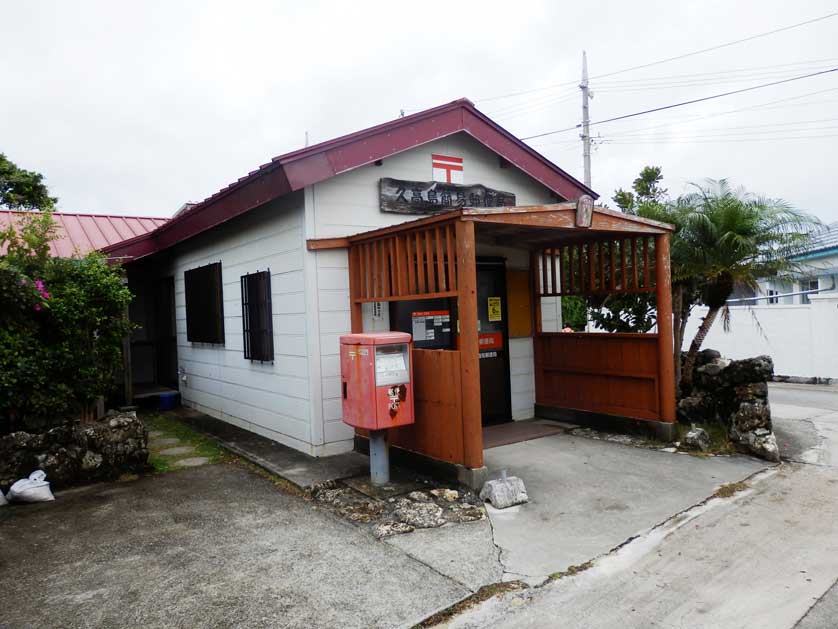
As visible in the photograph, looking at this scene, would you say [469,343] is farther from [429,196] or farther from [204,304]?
[204,304]

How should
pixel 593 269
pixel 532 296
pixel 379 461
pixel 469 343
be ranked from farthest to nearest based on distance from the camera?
1. pixel 532 296
2. pixel 593 269
3. pixel 379 461
4. pixel 469 343

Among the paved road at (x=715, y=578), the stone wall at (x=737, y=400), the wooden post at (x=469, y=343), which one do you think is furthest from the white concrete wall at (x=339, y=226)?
the stone wall at (x=737, y=400)

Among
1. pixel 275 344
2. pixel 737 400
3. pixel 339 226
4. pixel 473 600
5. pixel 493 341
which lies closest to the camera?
pixel 473 600

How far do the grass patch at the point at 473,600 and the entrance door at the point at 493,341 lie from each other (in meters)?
3.92

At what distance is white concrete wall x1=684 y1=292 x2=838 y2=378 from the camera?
11.1 m

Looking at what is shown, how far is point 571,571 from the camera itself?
3.58m

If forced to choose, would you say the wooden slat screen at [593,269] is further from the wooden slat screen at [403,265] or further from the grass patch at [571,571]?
the grass patch at [571,571]

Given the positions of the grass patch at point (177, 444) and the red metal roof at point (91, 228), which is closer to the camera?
the grass patch at point (177, 444)

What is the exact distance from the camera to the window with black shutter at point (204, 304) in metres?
8.30

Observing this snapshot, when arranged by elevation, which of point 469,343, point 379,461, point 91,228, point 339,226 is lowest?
point 379,461

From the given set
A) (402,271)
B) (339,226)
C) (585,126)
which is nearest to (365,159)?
(339,226)

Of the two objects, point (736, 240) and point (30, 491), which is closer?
point (30, 491)

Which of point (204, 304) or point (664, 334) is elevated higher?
point (204, 304)

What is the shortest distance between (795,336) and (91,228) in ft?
45.8
